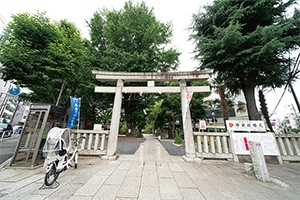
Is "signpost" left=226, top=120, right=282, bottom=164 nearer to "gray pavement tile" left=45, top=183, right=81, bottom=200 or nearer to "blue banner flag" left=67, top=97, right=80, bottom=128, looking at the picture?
"gray pavement tile" left=45, top=183, right=81, bottom=200

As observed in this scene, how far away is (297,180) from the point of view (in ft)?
10.0

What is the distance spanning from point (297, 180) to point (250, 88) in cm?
493

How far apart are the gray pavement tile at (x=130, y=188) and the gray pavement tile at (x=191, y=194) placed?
1065 mm

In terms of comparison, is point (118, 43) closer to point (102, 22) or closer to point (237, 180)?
point (102, 22)

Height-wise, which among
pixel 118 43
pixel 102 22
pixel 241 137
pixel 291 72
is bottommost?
pixel 241 137

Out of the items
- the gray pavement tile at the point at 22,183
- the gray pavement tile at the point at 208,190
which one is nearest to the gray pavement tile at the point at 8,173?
the gray pavement tile at the point at 22,183

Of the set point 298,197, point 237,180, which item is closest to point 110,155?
point 237,180

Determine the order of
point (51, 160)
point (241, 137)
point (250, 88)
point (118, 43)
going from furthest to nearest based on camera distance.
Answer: point (118, 43)
point (250, 88)
point (241, 137)
point (51, 160)

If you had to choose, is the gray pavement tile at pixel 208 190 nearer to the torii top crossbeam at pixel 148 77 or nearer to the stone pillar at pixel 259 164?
the stone pillar at pixel 259 164

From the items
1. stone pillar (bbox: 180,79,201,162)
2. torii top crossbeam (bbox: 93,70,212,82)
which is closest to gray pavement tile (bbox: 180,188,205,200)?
stone pillar (bbox: 180,79,201,162)

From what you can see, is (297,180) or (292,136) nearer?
(297,180)

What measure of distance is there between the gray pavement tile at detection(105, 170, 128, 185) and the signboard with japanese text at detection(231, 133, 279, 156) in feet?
16.7

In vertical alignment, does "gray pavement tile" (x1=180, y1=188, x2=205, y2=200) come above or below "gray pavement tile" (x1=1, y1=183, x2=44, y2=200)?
above

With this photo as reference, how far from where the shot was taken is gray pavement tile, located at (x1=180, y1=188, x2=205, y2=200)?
219cm
